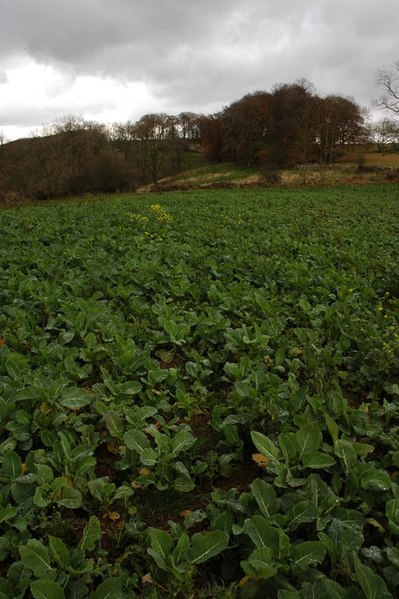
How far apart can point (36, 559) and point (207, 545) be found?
90 cm

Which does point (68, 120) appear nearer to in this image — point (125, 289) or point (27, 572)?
point (125, 289)

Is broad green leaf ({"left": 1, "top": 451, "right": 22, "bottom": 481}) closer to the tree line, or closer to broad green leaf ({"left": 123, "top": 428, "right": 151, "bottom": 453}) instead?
broad green leaf ({"left": 123, "top": 428, "right": 151, "bottom": 453})

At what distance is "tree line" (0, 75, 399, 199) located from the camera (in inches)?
2095

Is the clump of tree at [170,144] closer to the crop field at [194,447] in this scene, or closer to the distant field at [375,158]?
the distant field at [375,158]

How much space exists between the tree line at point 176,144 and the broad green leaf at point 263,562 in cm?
5115

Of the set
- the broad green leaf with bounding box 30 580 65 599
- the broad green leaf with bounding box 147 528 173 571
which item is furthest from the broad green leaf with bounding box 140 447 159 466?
the broad green leaf with bounding box 30 580 65 599

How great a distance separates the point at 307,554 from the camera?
210 centimetres

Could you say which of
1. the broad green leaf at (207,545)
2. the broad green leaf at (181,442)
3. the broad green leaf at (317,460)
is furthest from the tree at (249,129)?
the broad green leaf at (207,545)

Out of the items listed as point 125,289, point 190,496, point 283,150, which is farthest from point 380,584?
point 283,150

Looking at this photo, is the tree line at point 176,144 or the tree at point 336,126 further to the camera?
the tree at point 336,126

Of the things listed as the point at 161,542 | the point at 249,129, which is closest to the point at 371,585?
the point at 161,542

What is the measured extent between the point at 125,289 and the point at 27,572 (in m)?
4.41

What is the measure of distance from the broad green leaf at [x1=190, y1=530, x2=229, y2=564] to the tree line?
167ft

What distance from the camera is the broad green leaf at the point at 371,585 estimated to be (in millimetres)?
1866
